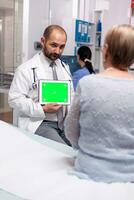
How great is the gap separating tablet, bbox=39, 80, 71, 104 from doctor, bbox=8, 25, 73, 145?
0.04m

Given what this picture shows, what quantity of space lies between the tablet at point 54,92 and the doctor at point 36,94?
0.15 feet

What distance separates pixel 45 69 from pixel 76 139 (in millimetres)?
985

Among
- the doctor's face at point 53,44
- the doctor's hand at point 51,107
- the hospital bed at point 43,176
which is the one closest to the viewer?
the hospital bed at point 43,176

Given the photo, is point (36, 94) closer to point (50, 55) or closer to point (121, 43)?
point (50, 55)

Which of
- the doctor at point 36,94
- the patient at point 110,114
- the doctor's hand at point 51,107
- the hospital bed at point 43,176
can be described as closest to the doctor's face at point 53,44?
the doctor at point 36,94

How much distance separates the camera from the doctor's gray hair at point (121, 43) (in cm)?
120

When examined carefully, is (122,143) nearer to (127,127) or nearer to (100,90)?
(127,127)

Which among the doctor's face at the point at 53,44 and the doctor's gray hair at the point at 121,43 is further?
the doctor's face at the point at 53,44

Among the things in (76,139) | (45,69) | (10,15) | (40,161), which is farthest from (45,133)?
(10,15)

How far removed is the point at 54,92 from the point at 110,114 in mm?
962

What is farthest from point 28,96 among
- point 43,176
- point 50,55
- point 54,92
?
point 43,176

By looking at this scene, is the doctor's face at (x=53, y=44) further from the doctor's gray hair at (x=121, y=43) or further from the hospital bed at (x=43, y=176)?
the doctor's gray hair at (x=121, y=43)

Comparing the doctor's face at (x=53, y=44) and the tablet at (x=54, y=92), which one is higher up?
the doctor's face at (x=53, y=44)

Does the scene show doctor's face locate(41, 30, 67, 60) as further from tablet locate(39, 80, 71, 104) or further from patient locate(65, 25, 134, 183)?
patient locate(65, 25, 134, 183)
